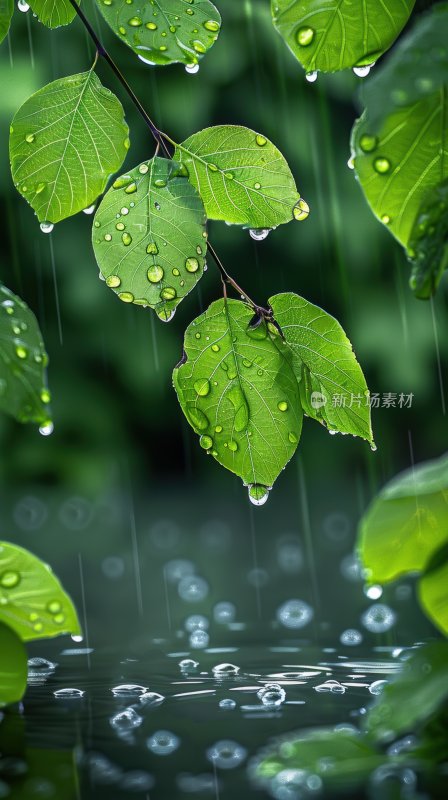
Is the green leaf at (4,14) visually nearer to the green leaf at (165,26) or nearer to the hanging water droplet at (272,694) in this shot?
the green leaf at (165,26)

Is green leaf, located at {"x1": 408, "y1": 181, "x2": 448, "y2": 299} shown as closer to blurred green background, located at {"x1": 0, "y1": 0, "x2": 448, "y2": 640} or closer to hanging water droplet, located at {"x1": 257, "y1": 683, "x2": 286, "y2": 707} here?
hanging water droplet, located at {"x1": 257, "y1": 683, "x2": 286, "y2": 707}

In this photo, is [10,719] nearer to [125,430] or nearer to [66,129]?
[66,129]

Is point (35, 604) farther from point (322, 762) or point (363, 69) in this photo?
point (363, 69)

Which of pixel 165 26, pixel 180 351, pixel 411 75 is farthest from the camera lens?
pixel 180 351

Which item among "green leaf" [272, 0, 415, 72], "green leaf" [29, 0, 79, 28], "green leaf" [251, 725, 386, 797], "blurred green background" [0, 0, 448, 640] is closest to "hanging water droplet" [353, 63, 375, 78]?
"green leaf" [272, 0, 415, 72]

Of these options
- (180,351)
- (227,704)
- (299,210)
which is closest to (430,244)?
(299,210)

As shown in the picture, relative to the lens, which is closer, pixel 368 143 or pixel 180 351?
pixel 368 143
